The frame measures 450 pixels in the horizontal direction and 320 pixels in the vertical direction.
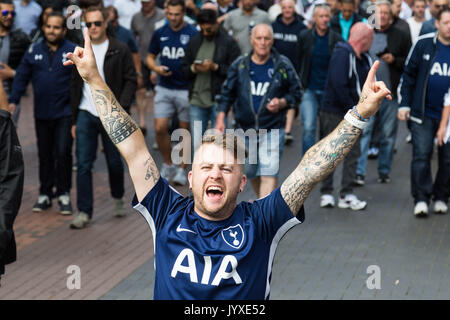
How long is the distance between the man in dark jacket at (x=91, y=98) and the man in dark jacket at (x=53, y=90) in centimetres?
33

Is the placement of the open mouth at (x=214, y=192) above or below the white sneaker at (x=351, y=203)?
above

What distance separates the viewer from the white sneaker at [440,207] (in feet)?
31.1

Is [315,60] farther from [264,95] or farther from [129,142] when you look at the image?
[129,142]

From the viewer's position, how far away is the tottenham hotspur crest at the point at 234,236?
378 cm

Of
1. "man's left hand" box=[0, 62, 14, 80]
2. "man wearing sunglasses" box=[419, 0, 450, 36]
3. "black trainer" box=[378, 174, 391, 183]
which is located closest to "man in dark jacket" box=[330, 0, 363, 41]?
"man wearing sunglasses" box=[419, 0, 450, 36]

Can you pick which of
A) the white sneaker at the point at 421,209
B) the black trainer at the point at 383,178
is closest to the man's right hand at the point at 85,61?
the white sneaker at the point at 421,209

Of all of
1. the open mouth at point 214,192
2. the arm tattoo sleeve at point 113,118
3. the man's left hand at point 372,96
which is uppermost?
the man's left hand at point 372,96

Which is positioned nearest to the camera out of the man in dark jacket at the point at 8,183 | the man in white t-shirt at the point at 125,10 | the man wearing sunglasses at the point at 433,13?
the man in dark jacket at the point at 8,183

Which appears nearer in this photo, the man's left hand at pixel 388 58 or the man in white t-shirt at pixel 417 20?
the man's left hand at pixel 388 58

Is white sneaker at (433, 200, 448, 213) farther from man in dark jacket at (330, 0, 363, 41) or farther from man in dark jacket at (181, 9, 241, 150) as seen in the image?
man in dark jacket at (330, 0, 363, 41)

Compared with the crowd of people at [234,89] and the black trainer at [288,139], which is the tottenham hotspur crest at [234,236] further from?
the black trainer at [288,139]

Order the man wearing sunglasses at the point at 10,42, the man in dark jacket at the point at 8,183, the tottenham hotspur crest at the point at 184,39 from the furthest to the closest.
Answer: the tottenham hotspur crest at the point at 184,39, the man wearing sunglasses at the point at 10,42, the man in dark jacket at the point at 8,183

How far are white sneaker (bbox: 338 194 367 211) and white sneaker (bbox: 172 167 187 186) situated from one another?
2120 mm

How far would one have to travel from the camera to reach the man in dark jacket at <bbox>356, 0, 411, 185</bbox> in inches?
430
